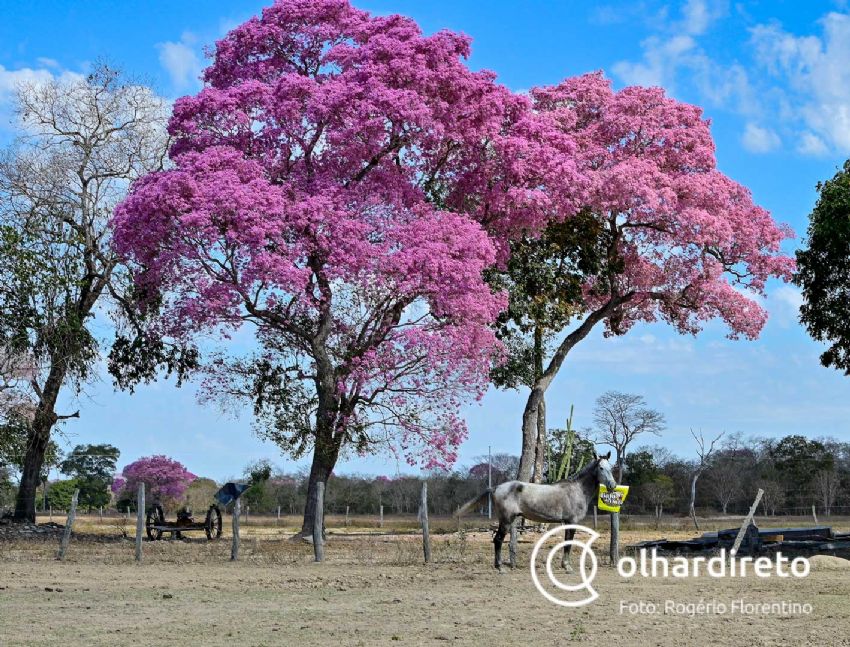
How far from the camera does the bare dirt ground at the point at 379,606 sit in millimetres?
11469

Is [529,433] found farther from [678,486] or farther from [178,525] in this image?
[678,486]

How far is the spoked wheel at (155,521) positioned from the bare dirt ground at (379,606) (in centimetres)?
705

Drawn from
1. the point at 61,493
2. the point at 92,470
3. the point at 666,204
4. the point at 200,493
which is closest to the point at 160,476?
the point at 200,493

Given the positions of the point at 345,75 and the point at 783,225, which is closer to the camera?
the point at 345,75

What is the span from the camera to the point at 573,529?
19.0 m

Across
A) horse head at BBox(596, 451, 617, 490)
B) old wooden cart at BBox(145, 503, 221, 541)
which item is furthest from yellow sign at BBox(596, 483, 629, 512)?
old wooden cart at BBox(145, 503, 221, 541)

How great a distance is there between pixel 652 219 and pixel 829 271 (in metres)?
5.24

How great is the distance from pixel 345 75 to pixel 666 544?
1394 centimetres

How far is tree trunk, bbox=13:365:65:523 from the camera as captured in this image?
3097 centimetres

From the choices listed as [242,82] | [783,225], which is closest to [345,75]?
[242,82]

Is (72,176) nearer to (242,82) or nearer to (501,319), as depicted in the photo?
(242,82)

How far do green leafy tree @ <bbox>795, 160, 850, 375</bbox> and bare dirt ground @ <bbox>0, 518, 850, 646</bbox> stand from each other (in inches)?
463

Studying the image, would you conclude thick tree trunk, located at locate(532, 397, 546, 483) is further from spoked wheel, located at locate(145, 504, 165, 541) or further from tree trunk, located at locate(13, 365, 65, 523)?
tree trunk, located at locate(13, 365, 65, 523)

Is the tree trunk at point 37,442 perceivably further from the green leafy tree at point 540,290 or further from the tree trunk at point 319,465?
the green leafy tree at point 540,290
